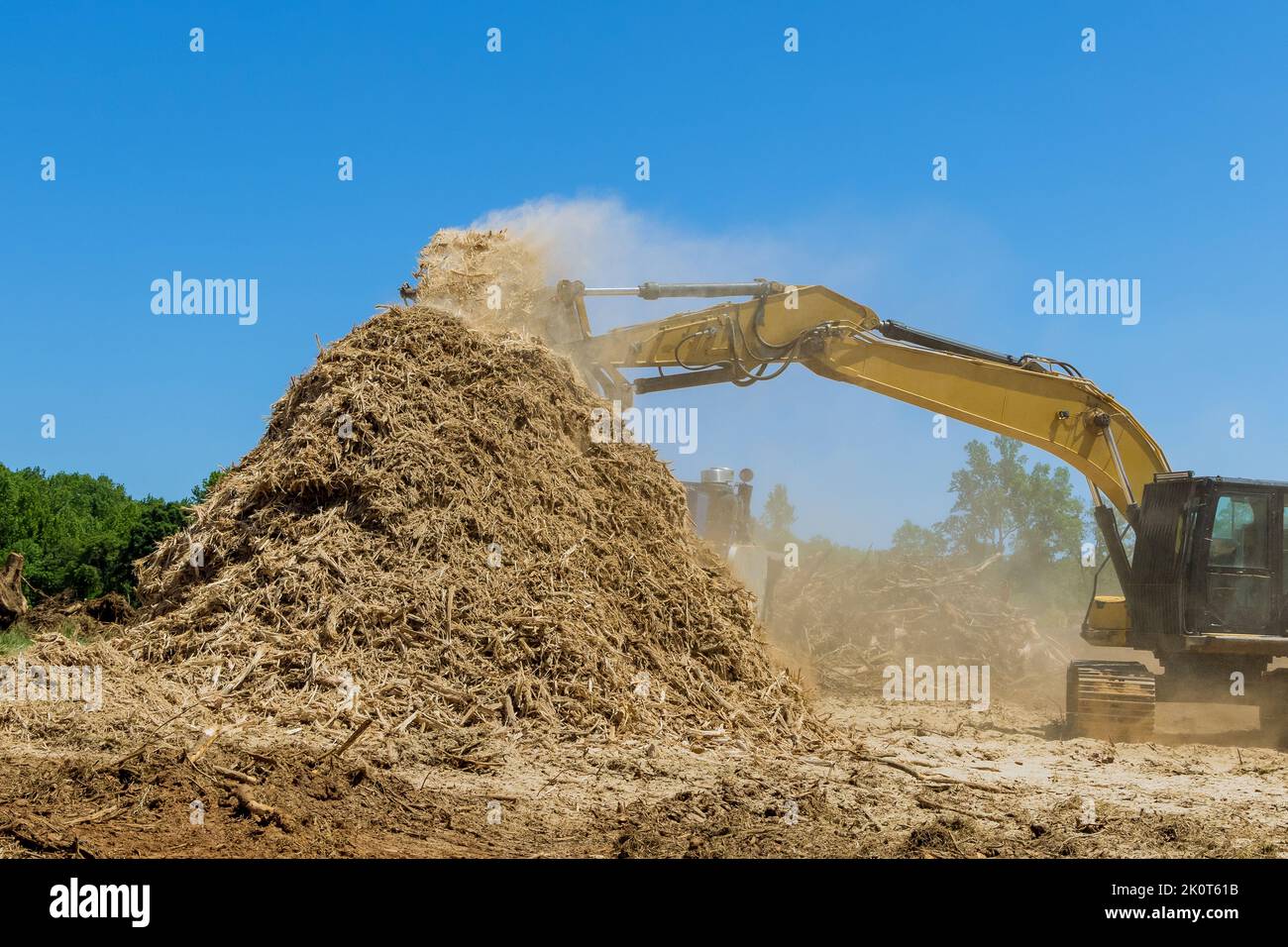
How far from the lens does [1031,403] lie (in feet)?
Answer: 40.7

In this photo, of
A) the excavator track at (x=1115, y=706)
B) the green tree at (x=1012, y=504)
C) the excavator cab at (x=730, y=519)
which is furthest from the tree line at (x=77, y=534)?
the green tree at (x=1012, y=504)

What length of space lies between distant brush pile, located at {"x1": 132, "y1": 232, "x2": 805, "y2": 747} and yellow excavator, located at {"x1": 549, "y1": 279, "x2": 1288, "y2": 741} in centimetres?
130

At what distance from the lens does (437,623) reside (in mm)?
8914

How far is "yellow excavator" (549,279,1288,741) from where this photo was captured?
11.0 meters

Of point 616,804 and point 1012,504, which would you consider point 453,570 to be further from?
point 1012,504

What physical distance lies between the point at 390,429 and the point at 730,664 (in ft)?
11.6

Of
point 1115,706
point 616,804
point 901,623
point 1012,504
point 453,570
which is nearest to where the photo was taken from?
point 616,804

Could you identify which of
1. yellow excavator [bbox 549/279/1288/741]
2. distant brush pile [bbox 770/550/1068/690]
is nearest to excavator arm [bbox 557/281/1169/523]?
yellow excavator [bbox 549/279/1288/741]

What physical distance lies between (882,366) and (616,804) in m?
6.81

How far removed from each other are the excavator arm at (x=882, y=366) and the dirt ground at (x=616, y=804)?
166 inches

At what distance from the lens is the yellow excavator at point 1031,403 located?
11.0 metres

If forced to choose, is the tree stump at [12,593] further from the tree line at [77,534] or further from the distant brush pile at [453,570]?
the distant brush pile at [453,570]

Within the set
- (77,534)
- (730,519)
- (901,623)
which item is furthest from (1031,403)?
(77,534)
